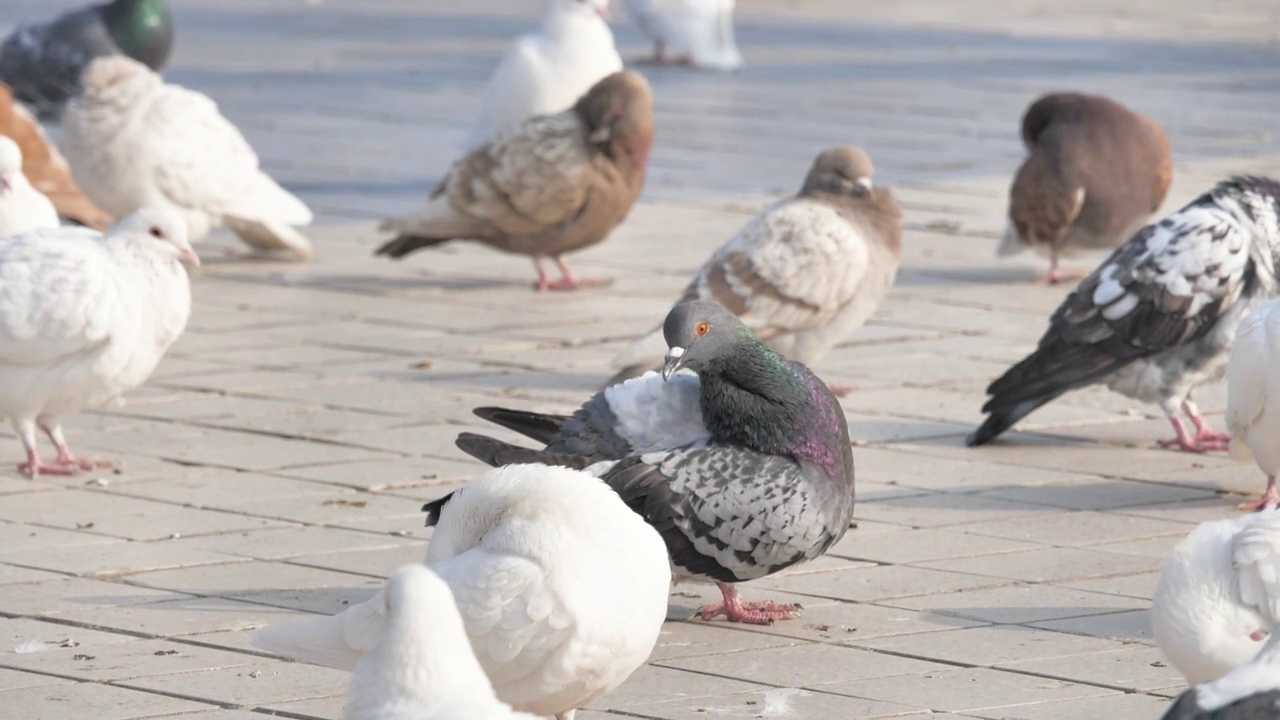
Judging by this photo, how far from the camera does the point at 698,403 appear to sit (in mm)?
5078

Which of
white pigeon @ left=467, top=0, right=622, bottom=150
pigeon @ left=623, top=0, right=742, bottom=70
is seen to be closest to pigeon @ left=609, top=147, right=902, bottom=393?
white pigeon @ left=467, top=0, right=622, bottom=150

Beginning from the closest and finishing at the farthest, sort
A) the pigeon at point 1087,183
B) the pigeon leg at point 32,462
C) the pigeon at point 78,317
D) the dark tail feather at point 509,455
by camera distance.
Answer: the dark tail feather at point 509,455 < the pigeon at point 78,317 < the pigeon leg at point 32,462 < the pigeon at point 1087,183

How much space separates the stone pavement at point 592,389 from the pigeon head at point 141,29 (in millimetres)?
750

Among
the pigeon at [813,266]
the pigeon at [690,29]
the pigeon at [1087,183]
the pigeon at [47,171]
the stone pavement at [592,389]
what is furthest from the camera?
the pigeon at [690,29]

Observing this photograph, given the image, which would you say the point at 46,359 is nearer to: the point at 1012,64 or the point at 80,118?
the point at 80,118

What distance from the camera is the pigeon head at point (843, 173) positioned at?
742cm

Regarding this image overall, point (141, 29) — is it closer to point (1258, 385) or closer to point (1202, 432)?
point (1202, 432)

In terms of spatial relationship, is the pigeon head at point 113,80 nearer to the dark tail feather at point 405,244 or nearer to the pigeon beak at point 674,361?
the dark tail feather at point 405,244

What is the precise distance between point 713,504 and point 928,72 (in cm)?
1108

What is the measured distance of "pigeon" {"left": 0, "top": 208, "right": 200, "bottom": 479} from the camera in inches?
243

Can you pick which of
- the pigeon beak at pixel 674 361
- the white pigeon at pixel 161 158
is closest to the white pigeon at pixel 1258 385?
the pigeon beak at pixel 674 361

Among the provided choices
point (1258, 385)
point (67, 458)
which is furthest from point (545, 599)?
point (67, 458)

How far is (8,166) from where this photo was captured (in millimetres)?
7410

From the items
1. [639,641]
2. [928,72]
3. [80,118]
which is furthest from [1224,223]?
[928,72]
